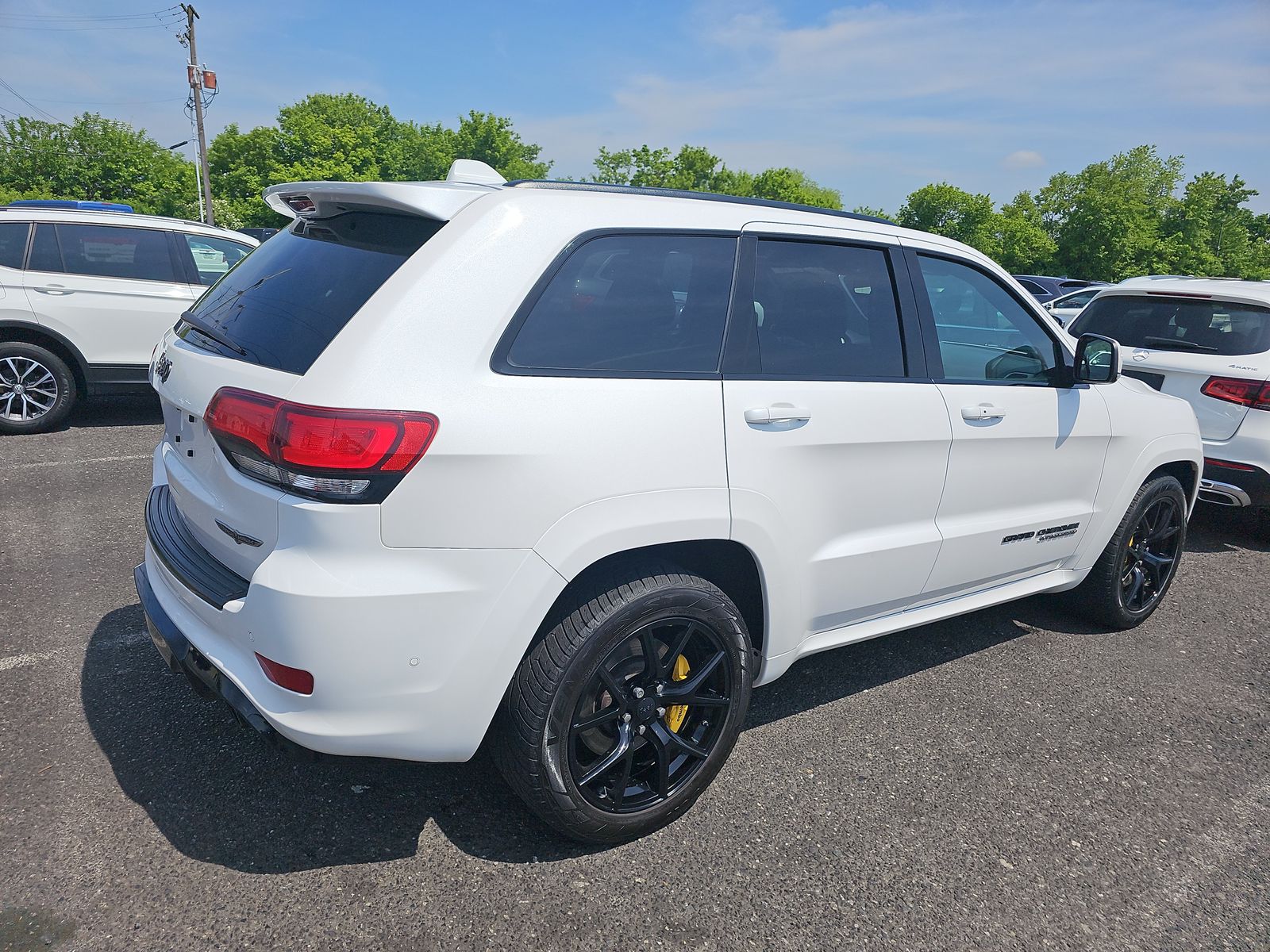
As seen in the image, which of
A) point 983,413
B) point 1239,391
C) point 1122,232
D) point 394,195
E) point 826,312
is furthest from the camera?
point 1122,232

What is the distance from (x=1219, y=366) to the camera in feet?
17.8

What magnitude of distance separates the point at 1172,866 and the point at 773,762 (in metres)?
1.22

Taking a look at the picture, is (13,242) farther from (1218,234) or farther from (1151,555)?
(1218,234)

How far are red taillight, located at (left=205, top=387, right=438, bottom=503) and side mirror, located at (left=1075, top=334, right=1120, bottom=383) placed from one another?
2807 millimetres

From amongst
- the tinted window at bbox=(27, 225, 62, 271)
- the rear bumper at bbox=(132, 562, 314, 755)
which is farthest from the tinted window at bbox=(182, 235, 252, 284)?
the rear bumper at bbox=(132, 562, 314, 755)

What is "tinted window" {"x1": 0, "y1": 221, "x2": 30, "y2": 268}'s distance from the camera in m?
6.78

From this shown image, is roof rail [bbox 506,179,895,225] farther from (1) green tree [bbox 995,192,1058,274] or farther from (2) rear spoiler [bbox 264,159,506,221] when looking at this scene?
(1) green tree [bbox 995,192,1058,274]

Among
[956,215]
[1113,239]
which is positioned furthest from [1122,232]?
[956,215]

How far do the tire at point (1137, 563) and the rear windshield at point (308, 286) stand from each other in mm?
3510

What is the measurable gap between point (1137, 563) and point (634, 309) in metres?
3.22

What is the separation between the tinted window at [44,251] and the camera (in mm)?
6875

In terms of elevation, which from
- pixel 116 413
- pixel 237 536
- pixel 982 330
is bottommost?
pixel 116 413

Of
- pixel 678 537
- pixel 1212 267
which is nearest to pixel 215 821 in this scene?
pixel 678 537

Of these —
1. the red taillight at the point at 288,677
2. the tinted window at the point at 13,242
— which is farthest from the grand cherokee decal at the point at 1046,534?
the tinted window at the point at 13,242
